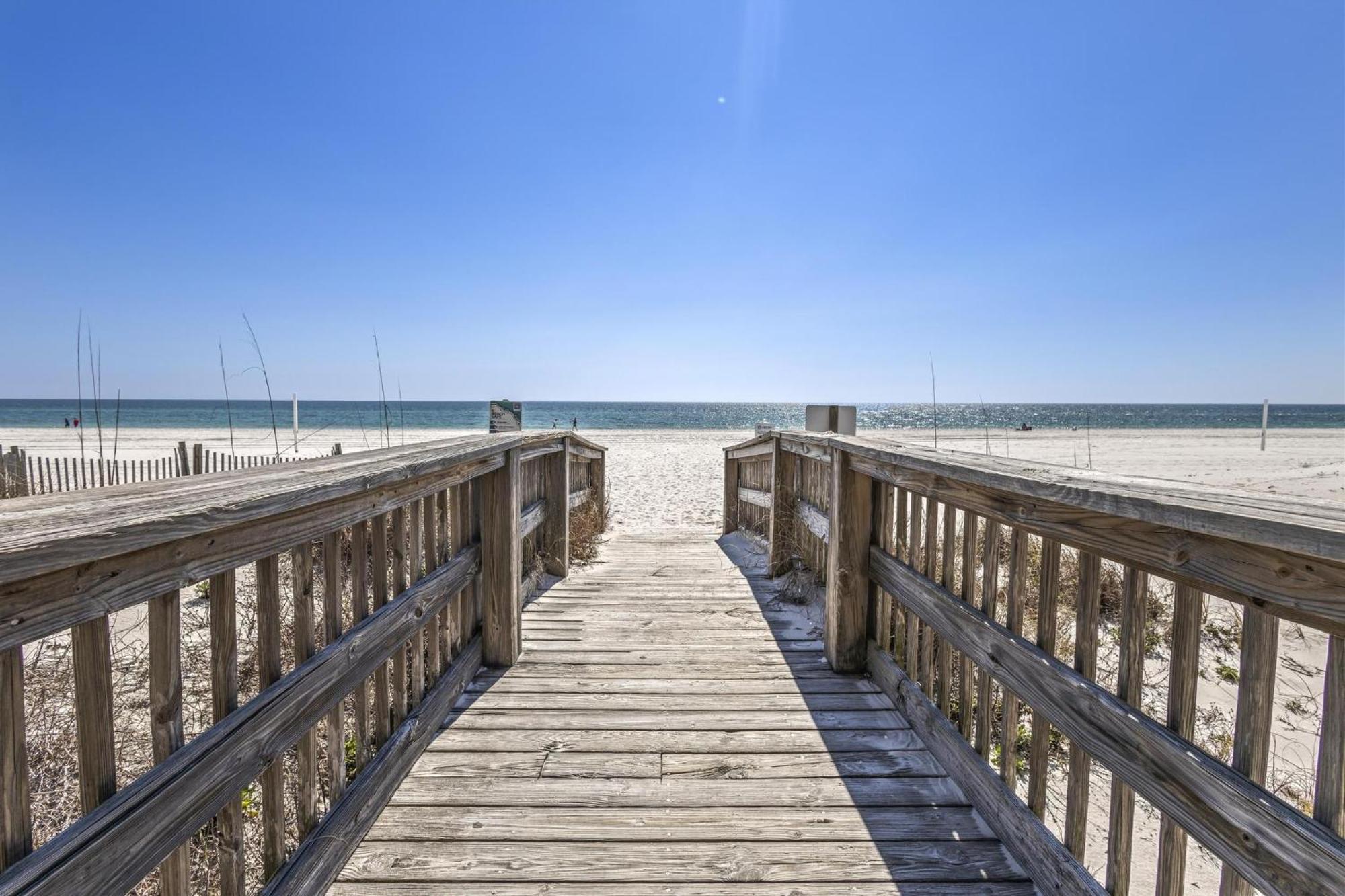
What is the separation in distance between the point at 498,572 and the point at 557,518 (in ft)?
5.54

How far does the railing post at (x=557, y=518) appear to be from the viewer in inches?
183

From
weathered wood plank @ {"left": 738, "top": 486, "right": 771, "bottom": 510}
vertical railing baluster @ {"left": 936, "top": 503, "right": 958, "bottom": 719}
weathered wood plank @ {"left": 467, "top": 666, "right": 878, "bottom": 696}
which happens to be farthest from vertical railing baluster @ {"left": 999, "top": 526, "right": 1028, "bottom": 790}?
weathered wood plank @ {"left": 738, "top": 486, "right": 771, "bottom": 510}

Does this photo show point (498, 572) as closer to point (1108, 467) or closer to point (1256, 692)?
point (1256, 692)

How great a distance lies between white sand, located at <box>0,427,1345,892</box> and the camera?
2.78 meters

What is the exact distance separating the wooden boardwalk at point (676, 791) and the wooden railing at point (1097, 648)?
20cm

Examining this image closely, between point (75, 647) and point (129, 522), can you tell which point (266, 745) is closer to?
point (75, 647)

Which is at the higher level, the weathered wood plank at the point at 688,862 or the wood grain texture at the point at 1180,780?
the wood grain texture at the point at 1180,780

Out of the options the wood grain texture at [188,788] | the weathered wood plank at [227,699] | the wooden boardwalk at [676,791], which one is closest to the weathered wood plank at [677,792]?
the wooden boardwalk at [676,791]

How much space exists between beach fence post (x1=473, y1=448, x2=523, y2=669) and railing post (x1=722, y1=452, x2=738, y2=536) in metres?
4.06

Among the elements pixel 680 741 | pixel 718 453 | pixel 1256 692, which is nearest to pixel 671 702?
pixel 680 741

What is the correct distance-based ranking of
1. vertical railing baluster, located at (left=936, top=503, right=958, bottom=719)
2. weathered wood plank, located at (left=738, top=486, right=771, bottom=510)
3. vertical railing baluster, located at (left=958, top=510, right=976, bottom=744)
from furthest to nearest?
weathered wood plank, located at (left=738, top=486, right=771, bottom=510), vertical railing baluster, located at (left=936, top=503, right=958, bottom=719), vertical railing baluster, located at (left=958, top=510, right=976, bottom=744)

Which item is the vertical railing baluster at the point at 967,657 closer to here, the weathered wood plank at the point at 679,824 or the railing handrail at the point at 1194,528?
the railing handrail at the point at 1194,528

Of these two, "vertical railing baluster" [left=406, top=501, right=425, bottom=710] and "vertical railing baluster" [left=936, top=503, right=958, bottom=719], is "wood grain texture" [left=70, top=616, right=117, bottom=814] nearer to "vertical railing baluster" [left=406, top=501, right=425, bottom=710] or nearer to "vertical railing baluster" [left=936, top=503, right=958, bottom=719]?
"vertical railing baluster" [left=406, top=501, right=425, bottom=710]

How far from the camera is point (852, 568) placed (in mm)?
3010
